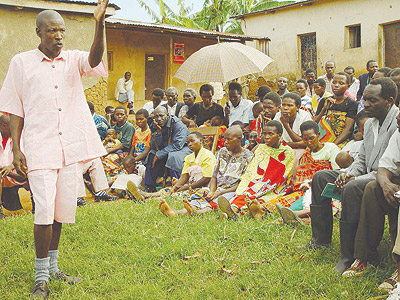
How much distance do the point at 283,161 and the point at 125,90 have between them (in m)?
11.1

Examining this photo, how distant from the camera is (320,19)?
62.5 ft

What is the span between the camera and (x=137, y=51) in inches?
690

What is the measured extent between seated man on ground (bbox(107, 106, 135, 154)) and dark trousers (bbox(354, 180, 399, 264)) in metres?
6.65

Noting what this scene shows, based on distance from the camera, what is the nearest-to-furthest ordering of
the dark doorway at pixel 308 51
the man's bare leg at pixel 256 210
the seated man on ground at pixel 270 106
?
the man's bare leg at pixel 256 210 < the seated man on ground at pixel 270 106 < the dark doorway at pixel 308 51

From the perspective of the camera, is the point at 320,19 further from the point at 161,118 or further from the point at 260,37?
the point at 161,118

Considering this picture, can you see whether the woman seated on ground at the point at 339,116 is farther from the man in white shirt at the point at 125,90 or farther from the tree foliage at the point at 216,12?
the tree foliage at the point at 216,12

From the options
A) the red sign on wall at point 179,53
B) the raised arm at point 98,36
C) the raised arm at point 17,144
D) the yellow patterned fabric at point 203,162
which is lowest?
the yellow patterned fabric at point 203,162

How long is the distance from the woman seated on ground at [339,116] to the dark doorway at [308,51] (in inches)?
501

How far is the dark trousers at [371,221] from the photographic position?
3.89 m

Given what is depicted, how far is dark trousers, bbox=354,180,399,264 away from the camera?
12.8ft

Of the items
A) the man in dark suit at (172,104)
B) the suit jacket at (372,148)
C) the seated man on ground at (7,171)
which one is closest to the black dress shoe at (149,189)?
the man in dark suit at (172,104)

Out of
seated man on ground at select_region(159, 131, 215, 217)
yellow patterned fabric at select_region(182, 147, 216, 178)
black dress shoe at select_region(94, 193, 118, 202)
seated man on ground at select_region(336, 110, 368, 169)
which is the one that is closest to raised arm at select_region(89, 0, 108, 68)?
seated man on ground at select_region(336, 110, 368, 169)

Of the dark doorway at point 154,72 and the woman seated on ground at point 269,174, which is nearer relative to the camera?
the woman seated on ground at point 269,174

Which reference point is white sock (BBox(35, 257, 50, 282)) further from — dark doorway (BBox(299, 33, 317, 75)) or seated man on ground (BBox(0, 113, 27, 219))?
dark doorway (BBox(299, 33, 317, 75))
